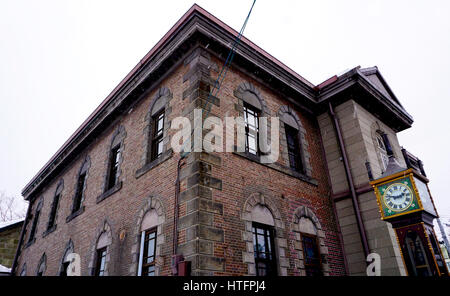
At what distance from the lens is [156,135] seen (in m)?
9.52

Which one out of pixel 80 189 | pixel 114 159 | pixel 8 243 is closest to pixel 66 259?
pixel 80 189

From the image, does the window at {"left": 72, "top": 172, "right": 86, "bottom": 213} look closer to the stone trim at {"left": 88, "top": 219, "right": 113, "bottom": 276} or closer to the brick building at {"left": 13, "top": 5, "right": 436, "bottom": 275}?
the brick building at {"left": 13, "top": 5, "right": 436, "bottom": 275}

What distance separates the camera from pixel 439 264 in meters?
6.15

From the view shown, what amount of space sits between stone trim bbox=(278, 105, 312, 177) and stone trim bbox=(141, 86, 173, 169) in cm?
367

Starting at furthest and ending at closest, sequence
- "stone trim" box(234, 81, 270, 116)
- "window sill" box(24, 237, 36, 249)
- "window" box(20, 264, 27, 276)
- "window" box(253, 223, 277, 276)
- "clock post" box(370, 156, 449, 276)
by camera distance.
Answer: "window sill" box(24, 237, 36, 249) < "window" box(20, 264, 27, 276) < "stone trim" box(234, 81, 270, 116) < "window" box(253, 223, 277, 276) < "clock post" box(370, 156, 449, 276)

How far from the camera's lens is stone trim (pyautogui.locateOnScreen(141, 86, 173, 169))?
27.9ft

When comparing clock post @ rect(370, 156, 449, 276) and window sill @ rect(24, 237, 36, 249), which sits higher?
window sill @ rect(24, 237, 36, 249)

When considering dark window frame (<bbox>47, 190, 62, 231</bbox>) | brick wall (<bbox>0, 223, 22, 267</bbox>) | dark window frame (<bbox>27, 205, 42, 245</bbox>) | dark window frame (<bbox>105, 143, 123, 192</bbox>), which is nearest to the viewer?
dark window frame (<bbox>105, 143, 123, 192</bbox>)

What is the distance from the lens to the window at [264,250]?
7.29 metres

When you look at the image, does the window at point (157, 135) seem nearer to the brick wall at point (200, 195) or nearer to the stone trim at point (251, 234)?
the brick wall at point (200, 195)

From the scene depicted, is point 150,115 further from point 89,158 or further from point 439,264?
point 439,264

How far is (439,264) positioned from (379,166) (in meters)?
4.53

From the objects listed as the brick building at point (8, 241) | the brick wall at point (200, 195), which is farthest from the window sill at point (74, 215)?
the brick building at point (8, 241)

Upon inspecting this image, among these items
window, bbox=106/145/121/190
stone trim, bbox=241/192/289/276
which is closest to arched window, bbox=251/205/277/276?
stone trim, bbox=241/192/289/276
